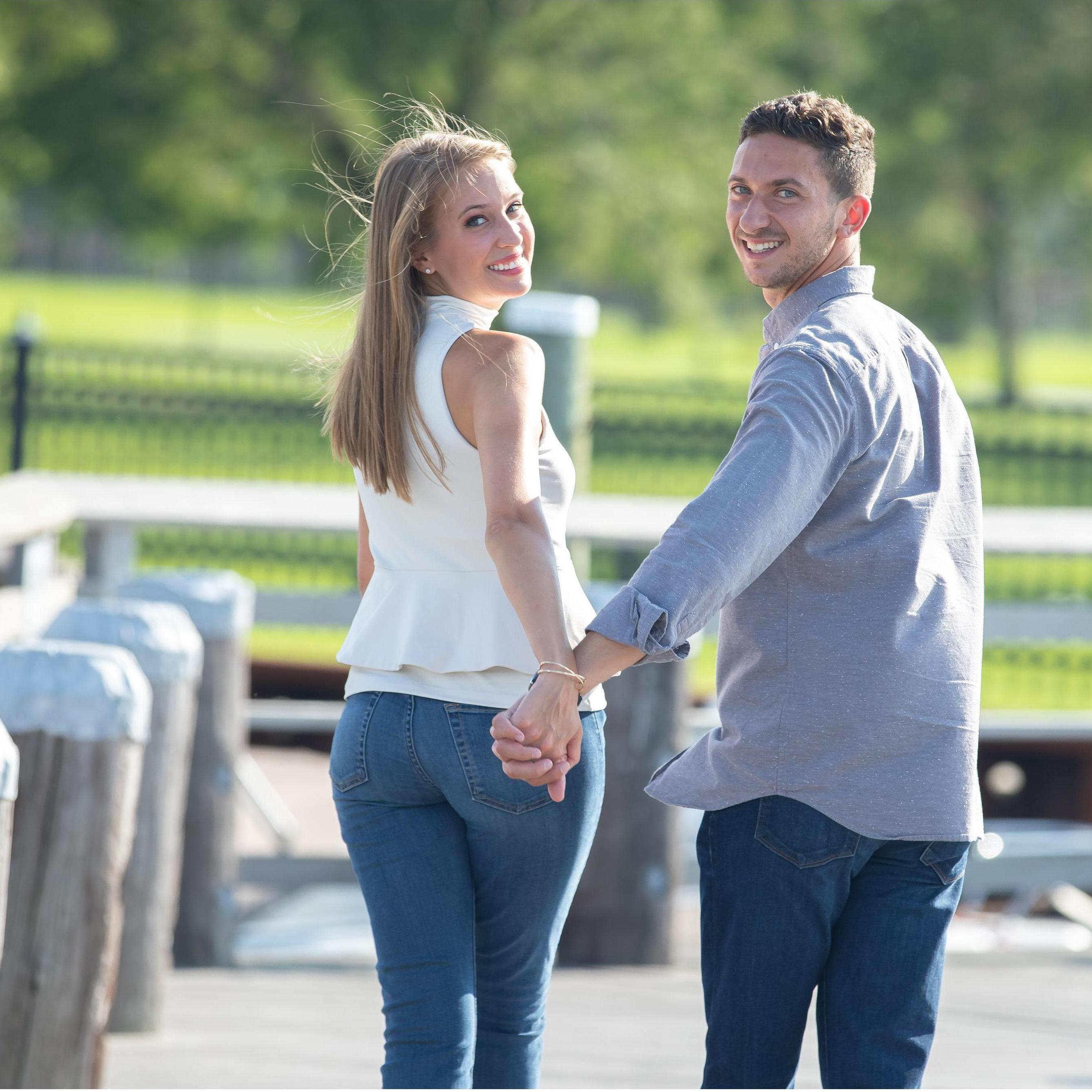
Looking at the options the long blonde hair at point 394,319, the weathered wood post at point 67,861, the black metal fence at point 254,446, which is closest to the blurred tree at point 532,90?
the black metal fence at point 254,446

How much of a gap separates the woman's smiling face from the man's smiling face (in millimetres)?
350

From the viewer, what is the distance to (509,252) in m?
2.45

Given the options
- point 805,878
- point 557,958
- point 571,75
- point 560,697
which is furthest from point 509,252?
point 571,75

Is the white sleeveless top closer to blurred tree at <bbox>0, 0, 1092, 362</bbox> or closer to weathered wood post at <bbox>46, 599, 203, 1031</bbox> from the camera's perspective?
weathered wood post at <bbox>46, 599, 203, 1031</bbox>

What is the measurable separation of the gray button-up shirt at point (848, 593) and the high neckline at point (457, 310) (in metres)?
0.45

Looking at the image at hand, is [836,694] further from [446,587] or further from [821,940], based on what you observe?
[446,587]

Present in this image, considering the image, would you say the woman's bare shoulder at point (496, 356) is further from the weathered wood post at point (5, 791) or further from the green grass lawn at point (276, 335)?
the green grass lawn at point (276, 335)

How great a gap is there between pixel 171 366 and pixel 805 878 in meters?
10.1

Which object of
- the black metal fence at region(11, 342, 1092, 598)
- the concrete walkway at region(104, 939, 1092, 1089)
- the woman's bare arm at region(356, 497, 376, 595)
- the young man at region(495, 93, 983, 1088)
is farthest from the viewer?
the black metal fence at region(11, 342, 1092, 598)

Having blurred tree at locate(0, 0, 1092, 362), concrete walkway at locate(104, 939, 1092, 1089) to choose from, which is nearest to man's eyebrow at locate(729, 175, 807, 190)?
concrete walkway at locate(104, 939, 1092, 1089)

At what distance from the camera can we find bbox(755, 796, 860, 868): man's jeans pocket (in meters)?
2.14

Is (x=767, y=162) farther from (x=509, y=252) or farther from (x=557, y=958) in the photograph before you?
(x=557, y=958)

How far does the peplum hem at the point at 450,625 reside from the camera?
2299 millimetres

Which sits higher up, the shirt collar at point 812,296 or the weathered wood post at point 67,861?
the shirt collar at point 812,296
